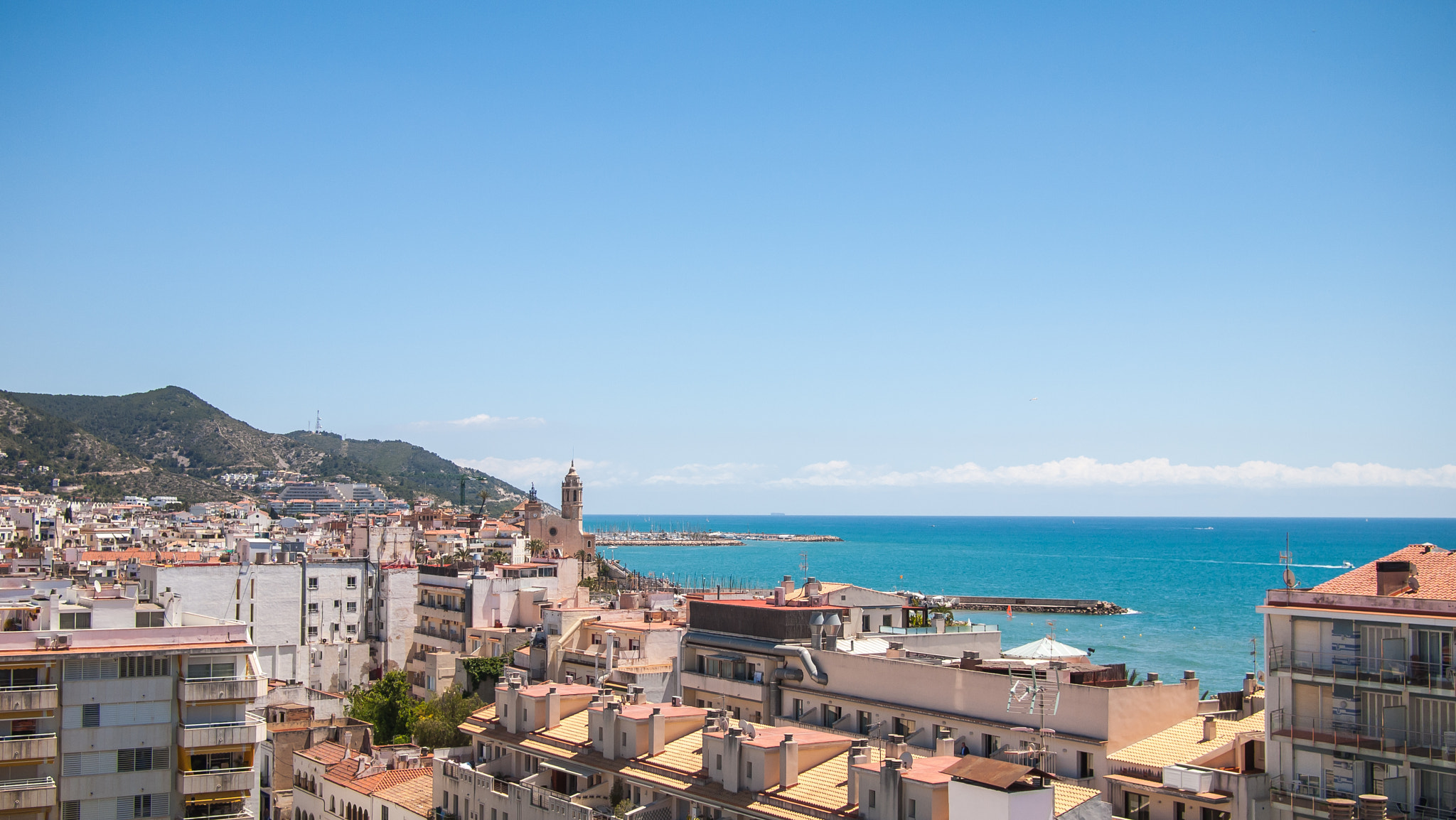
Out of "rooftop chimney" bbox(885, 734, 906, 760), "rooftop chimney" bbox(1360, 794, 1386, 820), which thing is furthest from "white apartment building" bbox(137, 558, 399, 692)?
"rooftop chimney" bbox(1360, 794, 1386, 820)

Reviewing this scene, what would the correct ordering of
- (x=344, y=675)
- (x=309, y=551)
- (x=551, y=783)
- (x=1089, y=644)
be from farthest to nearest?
1. (x=1089, y=644)
2. (x=309, y=551)
3. (x=344, y=675)
4. (x=551, y=783)

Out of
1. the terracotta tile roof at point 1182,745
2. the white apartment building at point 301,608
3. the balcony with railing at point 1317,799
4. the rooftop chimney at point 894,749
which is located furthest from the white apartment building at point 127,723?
the white apartment building at point 301,608

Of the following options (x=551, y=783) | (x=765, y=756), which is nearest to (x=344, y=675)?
(x=551, y=783)

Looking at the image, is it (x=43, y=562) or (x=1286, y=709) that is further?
(x=43, y=562)

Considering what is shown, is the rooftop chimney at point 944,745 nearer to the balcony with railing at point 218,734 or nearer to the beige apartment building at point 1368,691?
the beige apartment building at point 1368,691

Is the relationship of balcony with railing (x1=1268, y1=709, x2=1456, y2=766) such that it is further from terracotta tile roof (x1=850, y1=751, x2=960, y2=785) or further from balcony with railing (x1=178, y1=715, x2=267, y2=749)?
balcony with railing (x1=178, y1=715, x2=267, y2=749)

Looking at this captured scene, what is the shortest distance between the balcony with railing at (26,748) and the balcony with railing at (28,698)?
2.08 feet

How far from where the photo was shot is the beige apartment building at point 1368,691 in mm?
26000

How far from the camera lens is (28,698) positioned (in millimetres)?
29047

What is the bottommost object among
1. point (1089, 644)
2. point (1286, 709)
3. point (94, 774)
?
point (1089, 644)

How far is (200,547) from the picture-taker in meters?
116

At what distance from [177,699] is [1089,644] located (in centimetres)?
9725

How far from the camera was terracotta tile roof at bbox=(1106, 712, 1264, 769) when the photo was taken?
2902 cm

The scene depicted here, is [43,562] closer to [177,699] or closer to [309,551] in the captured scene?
[309,551]
